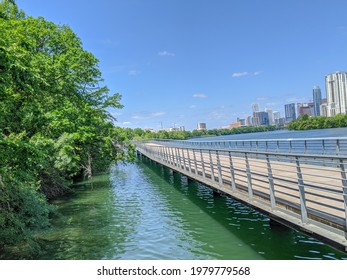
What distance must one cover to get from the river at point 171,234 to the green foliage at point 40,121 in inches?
50.6

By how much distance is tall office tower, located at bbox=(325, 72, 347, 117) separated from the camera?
10989cm

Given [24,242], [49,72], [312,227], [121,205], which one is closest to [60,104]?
[49,72]

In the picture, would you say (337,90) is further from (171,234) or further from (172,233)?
(171,234)

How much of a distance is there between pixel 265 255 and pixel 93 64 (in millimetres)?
Answer: 22510

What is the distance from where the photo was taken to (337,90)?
11588 cm

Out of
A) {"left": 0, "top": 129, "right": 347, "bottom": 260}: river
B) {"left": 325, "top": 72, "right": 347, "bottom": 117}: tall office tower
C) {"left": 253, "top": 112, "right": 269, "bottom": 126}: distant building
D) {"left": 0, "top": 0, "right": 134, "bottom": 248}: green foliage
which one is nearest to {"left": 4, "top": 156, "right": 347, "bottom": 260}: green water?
{"left": 0, "top": 129, "right": 347, "bottom": 260}: river

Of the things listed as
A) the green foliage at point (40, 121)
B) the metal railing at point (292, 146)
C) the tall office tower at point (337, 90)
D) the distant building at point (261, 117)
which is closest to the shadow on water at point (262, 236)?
the metal railing at point (292, 146)

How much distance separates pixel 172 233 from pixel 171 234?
0.11 metres

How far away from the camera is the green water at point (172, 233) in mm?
8141

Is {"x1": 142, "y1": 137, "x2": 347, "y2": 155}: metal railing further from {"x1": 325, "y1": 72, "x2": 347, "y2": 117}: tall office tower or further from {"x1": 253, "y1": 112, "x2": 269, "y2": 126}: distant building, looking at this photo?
{"x1": 253, "y1": 112, "x2": 269, "y2": 126}: distant building

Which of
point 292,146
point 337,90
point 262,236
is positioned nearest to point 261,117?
point 337,90

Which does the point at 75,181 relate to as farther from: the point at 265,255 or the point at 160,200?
the point at 265,255

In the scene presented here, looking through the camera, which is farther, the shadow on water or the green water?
the green water
